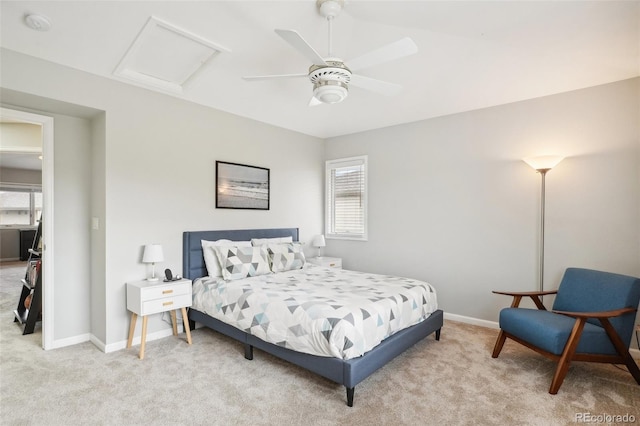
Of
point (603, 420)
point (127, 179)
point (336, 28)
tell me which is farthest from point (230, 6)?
point (603, 420)

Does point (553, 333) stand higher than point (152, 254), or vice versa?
point (152, 254)

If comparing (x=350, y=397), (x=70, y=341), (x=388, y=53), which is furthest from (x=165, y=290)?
(x=388, y=53)

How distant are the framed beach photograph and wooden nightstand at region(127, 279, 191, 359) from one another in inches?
48.3

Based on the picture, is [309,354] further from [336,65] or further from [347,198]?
[347,198]

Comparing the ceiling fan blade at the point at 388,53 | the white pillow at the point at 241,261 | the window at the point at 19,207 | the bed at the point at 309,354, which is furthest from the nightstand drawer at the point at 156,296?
the window at the point at 19,207

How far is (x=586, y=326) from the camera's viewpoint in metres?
2.69

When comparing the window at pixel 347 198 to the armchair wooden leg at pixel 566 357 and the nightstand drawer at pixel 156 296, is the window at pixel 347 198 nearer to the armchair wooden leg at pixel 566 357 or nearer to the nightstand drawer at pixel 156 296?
the nightstand drawer at pixel 156 296

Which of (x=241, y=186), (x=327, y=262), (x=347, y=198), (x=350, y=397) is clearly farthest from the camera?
(x=347, y=198)

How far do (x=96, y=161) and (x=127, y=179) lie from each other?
1.37 feet

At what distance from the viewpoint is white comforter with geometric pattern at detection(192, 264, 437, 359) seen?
2.35m

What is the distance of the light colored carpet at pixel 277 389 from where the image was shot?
7.10ft

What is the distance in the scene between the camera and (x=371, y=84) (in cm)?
256

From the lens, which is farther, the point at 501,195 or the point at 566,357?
the point at 501,195

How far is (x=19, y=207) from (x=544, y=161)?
40.2 feet
